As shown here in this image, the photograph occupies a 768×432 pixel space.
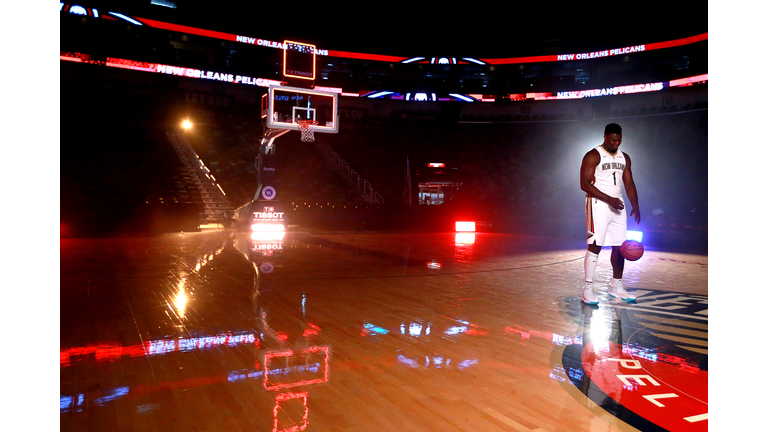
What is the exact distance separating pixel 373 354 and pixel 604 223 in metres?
2.98

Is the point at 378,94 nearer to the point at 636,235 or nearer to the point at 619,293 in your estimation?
the point at 636,235

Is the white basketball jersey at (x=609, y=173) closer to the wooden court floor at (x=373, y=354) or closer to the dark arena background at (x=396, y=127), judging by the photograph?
the wooden court floor at (x=373, y=354)

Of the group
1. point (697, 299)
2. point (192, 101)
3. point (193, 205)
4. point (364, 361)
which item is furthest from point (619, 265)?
point (192, 101)

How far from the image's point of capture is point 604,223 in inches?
176

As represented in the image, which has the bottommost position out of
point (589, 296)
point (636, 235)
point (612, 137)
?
point (589, 296)

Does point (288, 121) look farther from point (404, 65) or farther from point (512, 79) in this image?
point (512, 79)

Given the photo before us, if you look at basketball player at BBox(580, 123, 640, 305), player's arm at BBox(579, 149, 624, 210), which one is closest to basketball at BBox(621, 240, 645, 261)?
basketball player at BBox(580, 123, 640, 305)

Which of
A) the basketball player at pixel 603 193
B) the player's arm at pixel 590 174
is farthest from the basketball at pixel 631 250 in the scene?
the player's arm at pixel 590 174

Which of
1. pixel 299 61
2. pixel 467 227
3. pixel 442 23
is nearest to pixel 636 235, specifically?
pixel 467 227

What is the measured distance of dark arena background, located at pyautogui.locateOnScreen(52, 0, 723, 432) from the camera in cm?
227

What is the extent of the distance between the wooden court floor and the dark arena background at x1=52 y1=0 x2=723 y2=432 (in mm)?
21

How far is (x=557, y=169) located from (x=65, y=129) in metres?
24.1

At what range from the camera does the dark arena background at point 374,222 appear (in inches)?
89.5

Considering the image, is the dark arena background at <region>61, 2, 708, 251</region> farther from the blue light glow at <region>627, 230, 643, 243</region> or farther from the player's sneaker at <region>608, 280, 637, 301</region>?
the player's sneaker at <region>608, 280, 637, 301</region>
